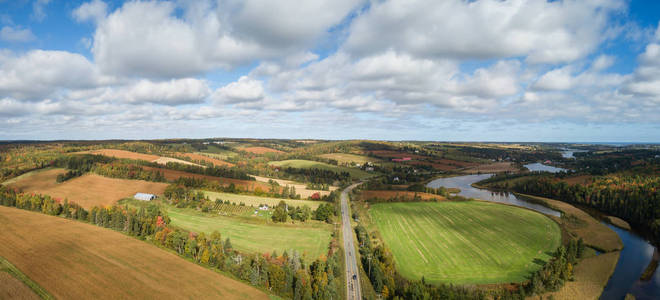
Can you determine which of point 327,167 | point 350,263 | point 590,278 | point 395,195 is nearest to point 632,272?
point 590,278

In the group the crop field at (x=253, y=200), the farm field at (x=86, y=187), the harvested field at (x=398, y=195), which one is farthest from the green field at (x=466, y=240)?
the farm field at (x=86, y=187)

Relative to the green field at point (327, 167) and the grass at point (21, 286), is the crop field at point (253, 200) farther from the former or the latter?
the green field at point (327, 167)

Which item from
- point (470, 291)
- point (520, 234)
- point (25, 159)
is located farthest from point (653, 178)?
point (25, 159)

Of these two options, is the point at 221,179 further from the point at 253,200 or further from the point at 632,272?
the point at 632,272

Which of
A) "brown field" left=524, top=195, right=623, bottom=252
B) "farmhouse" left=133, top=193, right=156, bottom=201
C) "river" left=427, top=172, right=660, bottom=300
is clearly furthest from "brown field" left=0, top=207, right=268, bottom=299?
"brown field" left=524, top=195, right=623, bottom=252

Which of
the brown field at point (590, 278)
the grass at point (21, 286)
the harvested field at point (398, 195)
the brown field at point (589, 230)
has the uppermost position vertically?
the harvested field at point (398, 195)

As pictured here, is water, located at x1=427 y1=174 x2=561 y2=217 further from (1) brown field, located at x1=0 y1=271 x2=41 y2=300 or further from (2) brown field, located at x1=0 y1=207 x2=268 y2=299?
(1) brown field, located at x1=0 y1=271 x2=41 y2=300
